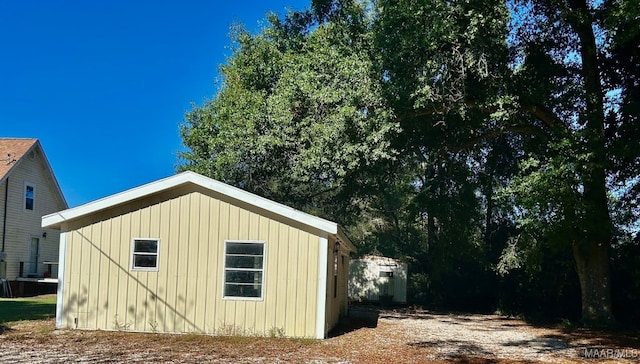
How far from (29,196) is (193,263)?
672 inches

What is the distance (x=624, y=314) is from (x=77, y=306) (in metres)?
15.9

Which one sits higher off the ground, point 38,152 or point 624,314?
point 38,152

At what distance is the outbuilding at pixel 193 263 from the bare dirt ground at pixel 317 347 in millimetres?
419

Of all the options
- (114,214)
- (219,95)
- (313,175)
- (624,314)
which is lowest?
(624,314)

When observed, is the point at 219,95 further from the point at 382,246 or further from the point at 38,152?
the point at 382,246

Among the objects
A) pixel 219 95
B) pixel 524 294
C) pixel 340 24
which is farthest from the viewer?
pixel 219 95

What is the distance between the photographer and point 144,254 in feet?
37.7

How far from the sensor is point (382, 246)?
27750 millimetres

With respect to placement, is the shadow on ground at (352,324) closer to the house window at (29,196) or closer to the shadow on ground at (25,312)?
the shadow on ground at (25,312)

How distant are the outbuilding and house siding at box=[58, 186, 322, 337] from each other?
2 centimetres

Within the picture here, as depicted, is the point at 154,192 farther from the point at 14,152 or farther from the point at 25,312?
the point at 14,152

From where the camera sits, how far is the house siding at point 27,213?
2300cm

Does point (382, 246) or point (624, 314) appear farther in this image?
point (382, 246)

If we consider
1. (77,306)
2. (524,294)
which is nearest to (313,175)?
(77,306)
